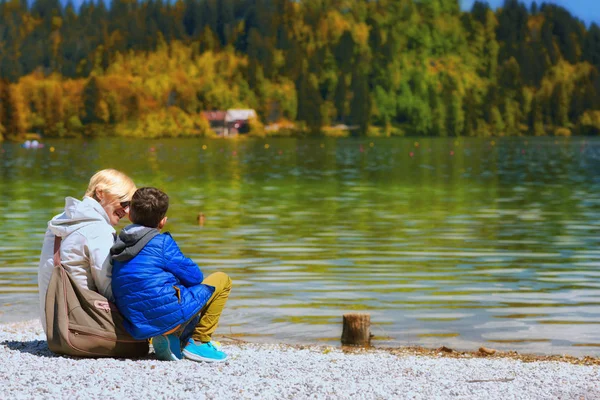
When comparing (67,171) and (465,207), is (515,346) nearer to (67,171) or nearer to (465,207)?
(465,207)

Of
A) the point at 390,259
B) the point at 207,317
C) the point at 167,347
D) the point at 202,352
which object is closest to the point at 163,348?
the point at 167,347

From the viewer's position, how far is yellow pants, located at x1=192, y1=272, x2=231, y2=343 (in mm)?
10164

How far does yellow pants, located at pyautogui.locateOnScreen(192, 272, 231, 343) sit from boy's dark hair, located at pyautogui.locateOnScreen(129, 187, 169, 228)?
3.07 ft

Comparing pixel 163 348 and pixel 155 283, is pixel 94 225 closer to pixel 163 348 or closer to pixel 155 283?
pixel 155 283

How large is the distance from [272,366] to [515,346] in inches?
205

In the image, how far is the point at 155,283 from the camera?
966cm

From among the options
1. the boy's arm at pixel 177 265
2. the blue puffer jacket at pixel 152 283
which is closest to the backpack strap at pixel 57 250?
the blue puffer jacket at pixel 152 283

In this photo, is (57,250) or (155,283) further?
(57,250)

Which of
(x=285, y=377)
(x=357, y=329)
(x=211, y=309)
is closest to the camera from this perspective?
(x=285, y=377)

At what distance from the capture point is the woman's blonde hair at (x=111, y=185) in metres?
9.72

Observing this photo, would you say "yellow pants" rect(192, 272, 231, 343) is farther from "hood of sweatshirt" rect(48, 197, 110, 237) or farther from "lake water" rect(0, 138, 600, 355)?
"lake water" rect(0, 138, 600, 355)

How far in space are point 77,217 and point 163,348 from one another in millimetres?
1518

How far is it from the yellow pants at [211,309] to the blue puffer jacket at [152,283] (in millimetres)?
279

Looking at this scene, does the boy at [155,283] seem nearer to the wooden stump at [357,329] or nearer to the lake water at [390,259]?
the wooden stump at [357,329]
